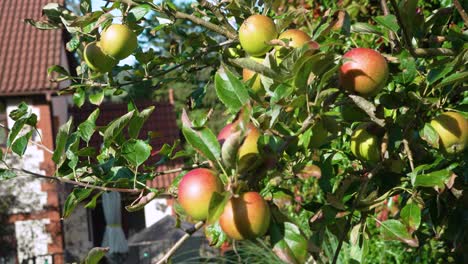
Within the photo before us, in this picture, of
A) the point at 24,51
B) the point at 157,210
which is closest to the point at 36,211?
the point at 24,51

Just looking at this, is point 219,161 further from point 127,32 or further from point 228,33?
point 228,33

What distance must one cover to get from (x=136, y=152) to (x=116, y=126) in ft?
0.20

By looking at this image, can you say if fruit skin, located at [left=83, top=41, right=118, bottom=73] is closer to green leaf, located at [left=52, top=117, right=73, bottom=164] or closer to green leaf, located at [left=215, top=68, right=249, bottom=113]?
green leaf, located at [left=52, top=117, right=73, bottom=164]

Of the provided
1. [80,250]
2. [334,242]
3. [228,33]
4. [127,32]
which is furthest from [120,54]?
[80,250]

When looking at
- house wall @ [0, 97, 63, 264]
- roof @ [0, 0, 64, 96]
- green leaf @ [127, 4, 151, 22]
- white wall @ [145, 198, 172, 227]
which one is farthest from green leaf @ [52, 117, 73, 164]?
white wall @ [145, 198, 172, 227]

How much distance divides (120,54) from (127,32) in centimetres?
5

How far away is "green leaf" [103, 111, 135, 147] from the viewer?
128 centimetres

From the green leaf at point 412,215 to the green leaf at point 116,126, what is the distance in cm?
56

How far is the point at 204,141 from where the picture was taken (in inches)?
38.4

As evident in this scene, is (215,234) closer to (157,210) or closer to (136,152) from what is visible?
(136,152)

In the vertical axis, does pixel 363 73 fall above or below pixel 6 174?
above

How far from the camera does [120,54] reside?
53.8 inches

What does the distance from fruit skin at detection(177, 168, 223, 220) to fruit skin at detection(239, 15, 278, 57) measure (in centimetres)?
35

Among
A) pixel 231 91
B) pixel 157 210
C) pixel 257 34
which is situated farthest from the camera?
pixel 157 210
